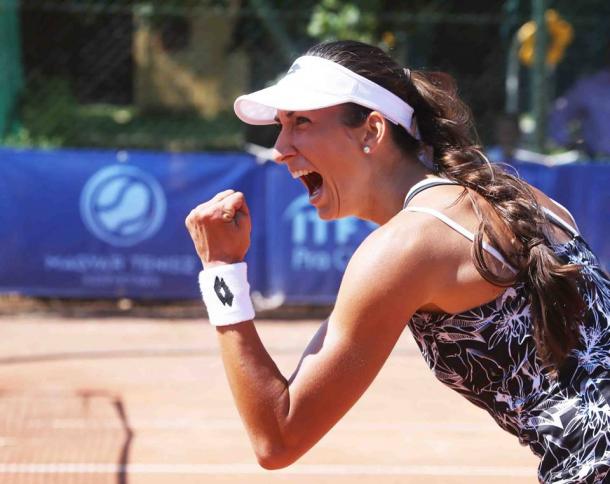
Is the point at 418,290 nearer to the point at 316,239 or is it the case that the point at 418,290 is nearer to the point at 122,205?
the point at 316,239

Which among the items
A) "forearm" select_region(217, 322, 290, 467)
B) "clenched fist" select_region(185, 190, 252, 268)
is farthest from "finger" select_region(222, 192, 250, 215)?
"forearm" select_region(217, 322, 290, 467)

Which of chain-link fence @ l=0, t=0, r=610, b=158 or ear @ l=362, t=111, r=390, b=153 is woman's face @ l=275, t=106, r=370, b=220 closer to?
ear @ l=362, t=111, r=390, b=153

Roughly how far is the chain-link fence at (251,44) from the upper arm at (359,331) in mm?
7401

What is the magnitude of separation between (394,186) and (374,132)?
0.43 feet

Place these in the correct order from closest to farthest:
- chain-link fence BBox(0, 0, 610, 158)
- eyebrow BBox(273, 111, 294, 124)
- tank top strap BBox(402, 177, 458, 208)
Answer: tank top strap BBox(402, 177, 458, 208) → eyebrow BBox(273, 111, 294, 124) → chain-link fence BBox(0, 0, 610, 158)

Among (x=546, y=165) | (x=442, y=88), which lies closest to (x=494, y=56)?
(x=546, y=165)

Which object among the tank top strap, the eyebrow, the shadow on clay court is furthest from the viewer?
the shadow on clay court

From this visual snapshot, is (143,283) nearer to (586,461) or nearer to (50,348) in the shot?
(50,348)

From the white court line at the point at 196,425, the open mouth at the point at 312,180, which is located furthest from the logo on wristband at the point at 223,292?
the white court line at the point at 196,425

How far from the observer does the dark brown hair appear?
7.20 feet

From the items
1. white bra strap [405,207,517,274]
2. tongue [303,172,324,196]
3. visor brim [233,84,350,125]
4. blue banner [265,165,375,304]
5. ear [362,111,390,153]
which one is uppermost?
visor brim [233,84,350,125]

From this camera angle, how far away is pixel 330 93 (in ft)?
7.87

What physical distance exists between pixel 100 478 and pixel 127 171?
460 centimetres

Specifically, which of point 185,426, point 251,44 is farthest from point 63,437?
point 251,44
